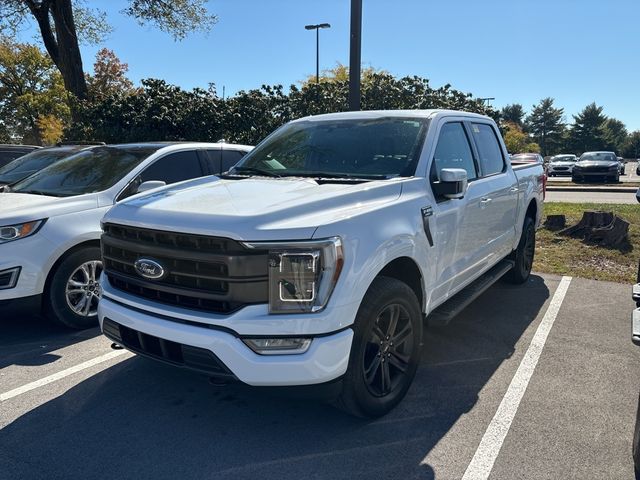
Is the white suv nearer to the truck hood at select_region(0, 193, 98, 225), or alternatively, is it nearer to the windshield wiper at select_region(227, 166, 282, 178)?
the truck hood at select_region(0, 193, 98, 225)

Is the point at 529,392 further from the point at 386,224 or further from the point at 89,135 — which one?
the point at 89,135

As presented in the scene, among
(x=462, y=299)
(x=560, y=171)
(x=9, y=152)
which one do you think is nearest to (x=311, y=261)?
(x=462, y=299)

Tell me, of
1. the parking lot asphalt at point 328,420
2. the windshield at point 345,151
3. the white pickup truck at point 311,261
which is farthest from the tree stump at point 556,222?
the windshield at point 345,151

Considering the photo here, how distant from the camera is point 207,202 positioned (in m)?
3.10

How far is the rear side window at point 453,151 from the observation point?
398 centimetres

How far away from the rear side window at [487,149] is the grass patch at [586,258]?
2.49 metres

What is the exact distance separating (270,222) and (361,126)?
1.86 meters

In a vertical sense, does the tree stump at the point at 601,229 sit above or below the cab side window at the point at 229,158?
below

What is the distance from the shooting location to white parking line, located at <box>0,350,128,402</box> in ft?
11.8

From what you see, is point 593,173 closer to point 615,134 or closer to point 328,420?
point 328,420

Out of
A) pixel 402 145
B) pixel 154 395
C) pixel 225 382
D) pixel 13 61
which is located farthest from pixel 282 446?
pixel 13 61

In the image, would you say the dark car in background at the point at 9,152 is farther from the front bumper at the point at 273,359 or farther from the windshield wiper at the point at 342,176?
the front bumper at the point at 273,359

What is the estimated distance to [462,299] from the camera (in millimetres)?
4266

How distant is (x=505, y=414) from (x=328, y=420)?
3.76 ft
